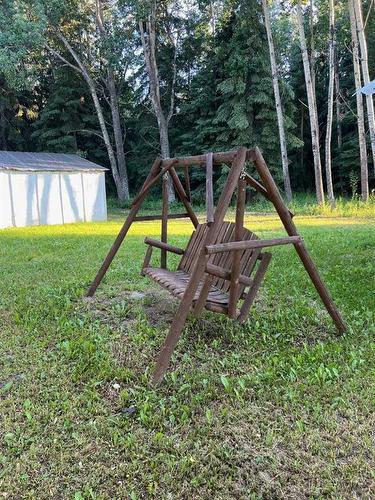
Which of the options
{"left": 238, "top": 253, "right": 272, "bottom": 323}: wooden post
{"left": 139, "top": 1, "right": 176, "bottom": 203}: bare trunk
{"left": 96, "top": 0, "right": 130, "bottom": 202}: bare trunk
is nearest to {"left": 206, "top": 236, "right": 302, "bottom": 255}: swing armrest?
{"left": 238, "top": 253, "right": 272, "bottom": 323}: wooden post

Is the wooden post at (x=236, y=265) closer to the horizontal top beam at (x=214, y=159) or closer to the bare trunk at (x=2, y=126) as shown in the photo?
the horizontal top beam at (x=214, y=159)

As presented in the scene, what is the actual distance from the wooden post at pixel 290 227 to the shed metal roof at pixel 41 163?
40.9ft

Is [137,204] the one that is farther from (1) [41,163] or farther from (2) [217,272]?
(1) [41,163]

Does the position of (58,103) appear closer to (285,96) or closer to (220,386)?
(285,96)

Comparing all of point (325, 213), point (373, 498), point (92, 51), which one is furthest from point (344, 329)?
point (92, 51)

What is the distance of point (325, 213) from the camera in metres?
14.3

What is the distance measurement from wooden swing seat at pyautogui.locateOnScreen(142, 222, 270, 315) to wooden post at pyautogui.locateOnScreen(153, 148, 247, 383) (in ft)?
0.30

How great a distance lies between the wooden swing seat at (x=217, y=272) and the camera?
2.80m

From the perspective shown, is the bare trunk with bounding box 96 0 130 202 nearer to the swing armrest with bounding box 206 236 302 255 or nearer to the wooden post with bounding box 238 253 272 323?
the wooden post with bounding box 238 253 272 323

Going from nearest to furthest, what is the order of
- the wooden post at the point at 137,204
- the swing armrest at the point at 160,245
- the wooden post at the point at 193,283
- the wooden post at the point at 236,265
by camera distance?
the wooden post at the point at 193,283 < the wooden post at the point at 236,265 < the wooden post at the point at 137,204 < the swing armrest at the point at 160,245

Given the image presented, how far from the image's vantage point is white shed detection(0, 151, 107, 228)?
45.2 ft

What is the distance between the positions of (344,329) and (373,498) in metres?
1.60

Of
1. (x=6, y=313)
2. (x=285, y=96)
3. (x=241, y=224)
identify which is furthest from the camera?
(x=285, y=96)

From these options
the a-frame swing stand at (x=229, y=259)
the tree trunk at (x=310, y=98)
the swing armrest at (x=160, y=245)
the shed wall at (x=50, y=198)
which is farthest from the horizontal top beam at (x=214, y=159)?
the tree trunk at (x=310, y=98)
